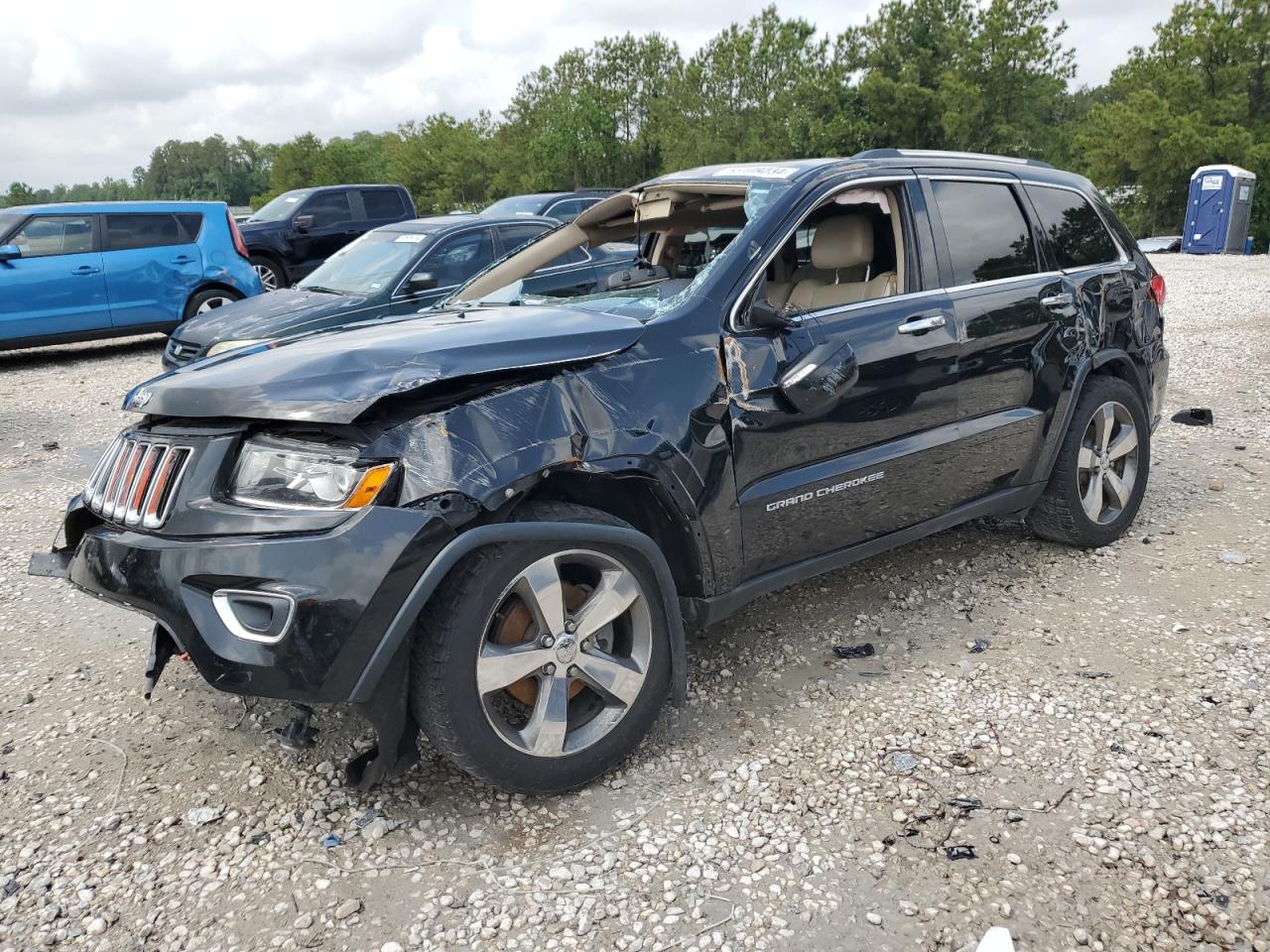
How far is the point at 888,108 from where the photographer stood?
44.6 meters

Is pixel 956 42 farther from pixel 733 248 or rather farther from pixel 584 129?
pixel 733 248

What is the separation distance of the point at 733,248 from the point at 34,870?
105 inches

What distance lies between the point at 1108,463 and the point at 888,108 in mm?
44097

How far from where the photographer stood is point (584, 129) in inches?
2124

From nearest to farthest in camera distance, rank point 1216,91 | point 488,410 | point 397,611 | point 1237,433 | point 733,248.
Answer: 1. point 397,611
2. point 488,410
3. point 733,248
4. point 1237,433
5. point 1216,91

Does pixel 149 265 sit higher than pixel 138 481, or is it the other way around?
pixel 149 265

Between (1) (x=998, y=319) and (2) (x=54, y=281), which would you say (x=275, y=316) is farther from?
(1) (x=998, y=319)

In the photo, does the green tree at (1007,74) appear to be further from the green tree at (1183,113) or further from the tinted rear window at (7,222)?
the tinted rear window at (7,222)

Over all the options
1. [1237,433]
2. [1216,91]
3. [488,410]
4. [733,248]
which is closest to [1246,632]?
[733,248]

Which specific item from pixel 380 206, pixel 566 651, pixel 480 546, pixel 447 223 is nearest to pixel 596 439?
pixel 480 546

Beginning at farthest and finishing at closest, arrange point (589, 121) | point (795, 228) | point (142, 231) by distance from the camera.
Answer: point (589, 121) < point (142, 231) < point (795, 228)

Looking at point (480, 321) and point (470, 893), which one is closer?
point (470, 893)

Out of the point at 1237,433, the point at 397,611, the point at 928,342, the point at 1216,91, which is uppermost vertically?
the point at 1216,91

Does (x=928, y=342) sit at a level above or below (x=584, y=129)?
below
